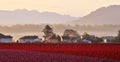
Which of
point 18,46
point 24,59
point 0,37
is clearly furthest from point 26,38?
point 24,59

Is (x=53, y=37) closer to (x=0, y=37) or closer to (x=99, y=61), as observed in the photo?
(x=0, y=37)

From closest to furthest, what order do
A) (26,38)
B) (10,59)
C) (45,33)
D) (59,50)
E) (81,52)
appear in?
(10,59), (81,52), (59,50), (45,33), (26,38)

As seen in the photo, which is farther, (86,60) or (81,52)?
(81,52)

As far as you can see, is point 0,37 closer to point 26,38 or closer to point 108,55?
point 26,38

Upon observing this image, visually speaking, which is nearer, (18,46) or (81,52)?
(81,52)

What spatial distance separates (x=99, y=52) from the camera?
619 inches

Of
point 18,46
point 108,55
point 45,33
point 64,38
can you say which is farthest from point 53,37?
point 108,55

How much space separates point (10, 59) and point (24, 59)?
304mm

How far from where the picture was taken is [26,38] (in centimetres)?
12019

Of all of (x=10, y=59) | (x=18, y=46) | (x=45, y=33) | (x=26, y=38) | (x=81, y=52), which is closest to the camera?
(x=10, y=59)

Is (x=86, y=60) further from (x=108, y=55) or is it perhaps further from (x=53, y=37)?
(x=53, y=37)

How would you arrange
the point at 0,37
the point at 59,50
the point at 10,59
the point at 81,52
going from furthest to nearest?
the point at 0,37 → the point at 59,50 → the point at 81,52 → the point at 10,59

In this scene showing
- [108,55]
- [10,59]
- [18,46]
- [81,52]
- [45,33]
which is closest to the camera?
[10,59]

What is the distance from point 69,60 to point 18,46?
12.6 meters
